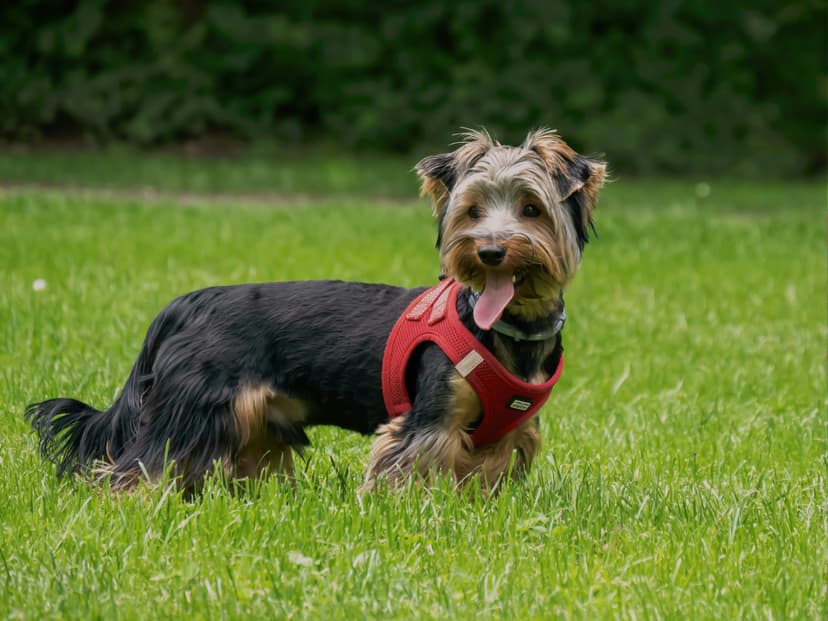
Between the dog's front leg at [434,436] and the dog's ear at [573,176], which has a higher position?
the dog's ear at [573,176]

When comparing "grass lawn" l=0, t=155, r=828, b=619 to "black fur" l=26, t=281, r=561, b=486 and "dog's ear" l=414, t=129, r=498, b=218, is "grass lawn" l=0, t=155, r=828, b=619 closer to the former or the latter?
"black fur" l=26, t=281, r=561, b=486

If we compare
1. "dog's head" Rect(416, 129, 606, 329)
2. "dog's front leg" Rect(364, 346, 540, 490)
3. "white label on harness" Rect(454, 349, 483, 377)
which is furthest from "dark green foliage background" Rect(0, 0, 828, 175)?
"white label on harness" Rect(454, 349, 483, 377)

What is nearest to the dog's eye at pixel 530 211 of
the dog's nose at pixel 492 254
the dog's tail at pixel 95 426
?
the dog's nose at pixel 492 254

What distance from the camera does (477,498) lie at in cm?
420

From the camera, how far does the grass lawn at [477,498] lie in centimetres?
342

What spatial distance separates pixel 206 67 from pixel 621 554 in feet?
63.1

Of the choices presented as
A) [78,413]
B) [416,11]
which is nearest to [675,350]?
[78,413]

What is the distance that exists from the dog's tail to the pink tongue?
125cm

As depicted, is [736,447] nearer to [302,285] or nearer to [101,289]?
[302,285]

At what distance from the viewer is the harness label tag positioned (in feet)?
13.7

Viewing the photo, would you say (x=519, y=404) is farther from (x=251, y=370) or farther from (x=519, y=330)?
(x=251, y=370)

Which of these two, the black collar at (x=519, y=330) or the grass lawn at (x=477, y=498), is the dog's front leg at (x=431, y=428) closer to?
the grass lawn at (x=477, y=498)

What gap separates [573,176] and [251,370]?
1316mm

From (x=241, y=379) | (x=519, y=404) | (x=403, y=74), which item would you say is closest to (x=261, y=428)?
(x=241, y=379)
